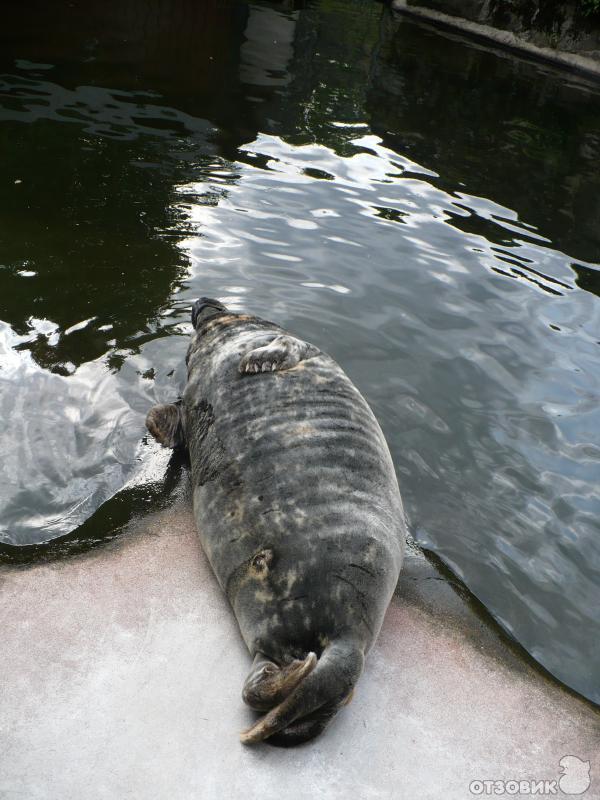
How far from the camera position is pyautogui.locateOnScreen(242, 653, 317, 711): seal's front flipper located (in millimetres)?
2645

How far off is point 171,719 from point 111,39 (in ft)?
39.3

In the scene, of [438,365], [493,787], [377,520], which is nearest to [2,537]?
[377,520]

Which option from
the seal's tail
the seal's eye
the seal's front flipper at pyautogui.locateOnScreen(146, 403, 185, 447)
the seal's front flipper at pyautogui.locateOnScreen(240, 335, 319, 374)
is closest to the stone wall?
the seal's front flipper at pyautogui.locateOnScreen(240, 335, 319, 374)

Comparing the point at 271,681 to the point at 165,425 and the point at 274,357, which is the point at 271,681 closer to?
the point at 274,357

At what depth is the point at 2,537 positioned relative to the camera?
12.3 feet

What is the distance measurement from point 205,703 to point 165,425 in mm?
1793

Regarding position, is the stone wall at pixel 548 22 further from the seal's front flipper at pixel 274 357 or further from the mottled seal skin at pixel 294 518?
the mottled seal skin at pixel 294 518

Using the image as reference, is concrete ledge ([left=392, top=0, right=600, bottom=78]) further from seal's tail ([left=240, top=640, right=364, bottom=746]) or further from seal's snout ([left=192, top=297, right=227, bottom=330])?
seal's tail ([left=240, top=640, right=364, bottom=746])

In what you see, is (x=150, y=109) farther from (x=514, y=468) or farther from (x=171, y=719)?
(x=171, y=719)

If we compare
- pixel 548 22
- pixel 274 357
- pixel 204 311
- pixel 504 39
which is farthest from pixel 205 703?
pixel 504 39

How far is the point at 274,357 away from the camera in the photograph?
3959 mm

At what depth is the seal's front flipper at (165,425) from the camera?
14.3 ft

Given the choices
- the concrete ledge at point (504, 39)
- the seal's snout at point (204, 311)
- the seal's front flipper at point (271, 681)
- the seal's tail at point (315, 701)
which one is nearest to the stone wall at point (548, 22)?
the concrete ledge at point (504, 39)

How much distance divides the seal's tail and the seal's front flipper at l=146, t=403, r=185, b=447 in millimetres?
1862
